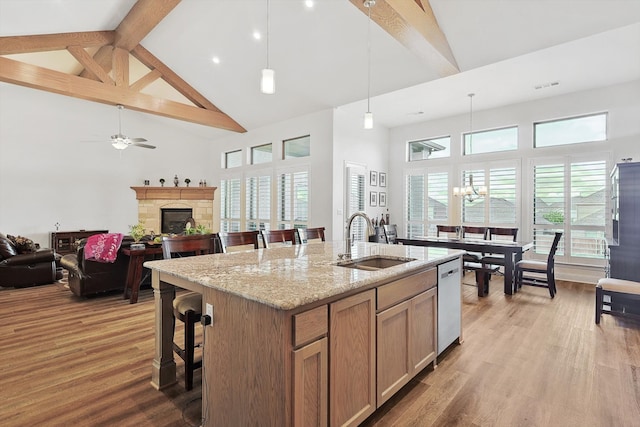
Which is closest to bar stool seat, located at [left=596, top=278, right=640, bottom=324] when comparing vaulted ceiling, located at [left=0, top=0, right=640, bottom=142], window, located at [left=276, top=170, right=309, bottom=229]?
vaulted ceiling, located at [left=0, top=0, right=640, bottom=142]

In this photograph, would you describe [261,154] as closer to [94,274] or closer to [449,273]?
[94,274]

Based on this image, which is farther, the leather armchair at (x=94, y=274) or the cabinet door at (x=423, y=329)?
the leather armchair at (x=94, y=274)

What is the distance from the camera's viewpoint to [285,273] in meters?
1.84

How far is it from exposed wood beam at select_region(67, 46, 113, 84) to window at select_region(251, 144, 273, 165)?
3260mm

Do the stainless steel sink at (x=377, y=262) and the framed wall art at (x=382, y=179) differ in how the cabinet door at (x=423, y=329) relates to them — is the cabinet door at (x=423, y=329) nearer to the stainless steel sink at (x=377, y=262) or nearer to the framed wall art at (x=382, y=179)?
the stainless steel sink at (x=377, y=262)

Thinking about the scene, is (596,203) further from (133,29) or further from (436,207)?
(133,29)

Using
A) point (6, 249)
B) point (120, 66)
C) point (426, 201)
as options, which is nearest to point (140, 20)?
point (120, 66)

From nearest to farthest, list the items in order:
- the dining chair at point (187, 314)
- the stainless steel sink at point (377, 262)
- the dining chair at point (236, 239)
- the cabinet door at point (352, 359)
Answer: the cabinet door at point (352, 359) < the dining chair at point (187, 314) < the stainless steel sink at point (377, 262) < the dining chair at point (236, 239)

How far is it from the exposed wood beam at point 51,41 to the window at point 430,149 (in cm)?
647

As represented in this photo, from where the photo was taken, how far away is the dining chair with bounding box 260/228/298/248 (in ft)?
10.9

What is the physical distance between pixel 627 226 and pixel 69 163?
1024 cm

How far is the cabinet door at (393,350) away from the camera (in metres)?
1.85

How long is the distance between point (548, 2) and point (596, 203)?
3.50 m

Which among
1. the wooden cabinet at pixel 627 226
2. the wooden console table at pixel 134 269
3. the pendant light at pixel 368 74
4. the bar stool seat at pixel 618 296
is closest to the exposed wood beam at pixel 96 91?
the wooden console table at pixel 134 269
